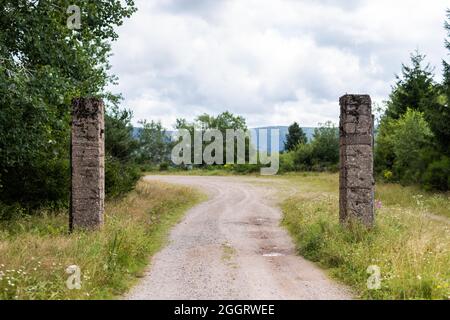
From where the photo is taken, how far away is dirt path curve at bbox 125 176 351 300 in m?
8.26

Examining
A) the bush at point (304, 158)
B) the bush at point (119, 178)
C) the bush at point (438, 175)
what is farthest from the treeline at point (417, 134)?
the bush at point (119, 178)

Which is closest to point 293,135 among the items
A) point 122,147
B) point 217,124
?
point 217,124

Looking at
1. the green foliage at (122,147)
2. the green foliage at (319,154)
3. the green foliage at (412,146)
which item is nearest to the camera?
the green foliage at (122,147)

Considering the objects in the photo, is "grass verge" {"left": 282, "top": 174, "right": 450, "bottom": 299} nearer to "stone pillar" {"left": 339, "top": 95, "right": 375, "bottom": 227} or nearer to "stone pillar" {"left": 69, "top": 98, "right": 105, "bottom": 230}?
"stone pillar" {"left": 339, "top": 95, "right": 375, "bottom": 227}

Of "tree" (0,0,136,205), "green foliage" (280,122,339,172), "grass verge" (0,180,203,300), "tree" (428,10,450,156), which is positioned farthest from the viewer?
"green foliage" (280,122,339,172)

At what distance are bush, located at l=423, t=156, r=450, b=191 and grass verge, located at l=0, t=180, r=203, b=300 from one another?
15524 mm

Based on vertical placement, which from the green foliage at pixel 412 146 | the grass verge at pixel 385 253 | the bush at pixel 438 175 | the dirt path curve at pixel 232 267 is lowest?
the dirt path curve at pixel 232 267

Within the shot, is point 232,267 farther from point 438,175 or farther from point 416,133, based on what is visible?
point 416,133

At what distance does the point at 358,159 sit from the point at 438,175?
1375 centimetres

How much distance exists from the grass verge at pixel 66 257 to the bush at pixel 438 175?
50.9ft

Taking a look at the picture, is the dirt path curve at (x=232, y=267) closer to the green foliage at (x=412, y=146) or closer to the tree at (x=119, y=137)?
the tree at (x=119, y=137)

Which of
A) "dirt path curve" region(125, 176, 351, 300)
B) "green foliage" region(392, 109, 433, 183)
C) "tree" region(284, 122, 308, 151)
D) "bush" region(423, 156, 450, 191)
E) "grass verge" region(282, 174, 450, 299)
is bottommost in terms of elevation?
"dirt path curve" region(125, 176, 351, 300)

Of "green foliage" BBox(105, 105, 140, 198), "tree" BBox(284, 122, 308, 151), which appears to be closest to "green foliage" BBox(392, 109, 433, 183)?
"green foliage" BBox(105, 105, 140, 198)

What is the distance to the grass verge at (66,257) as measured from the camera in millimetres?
7355
